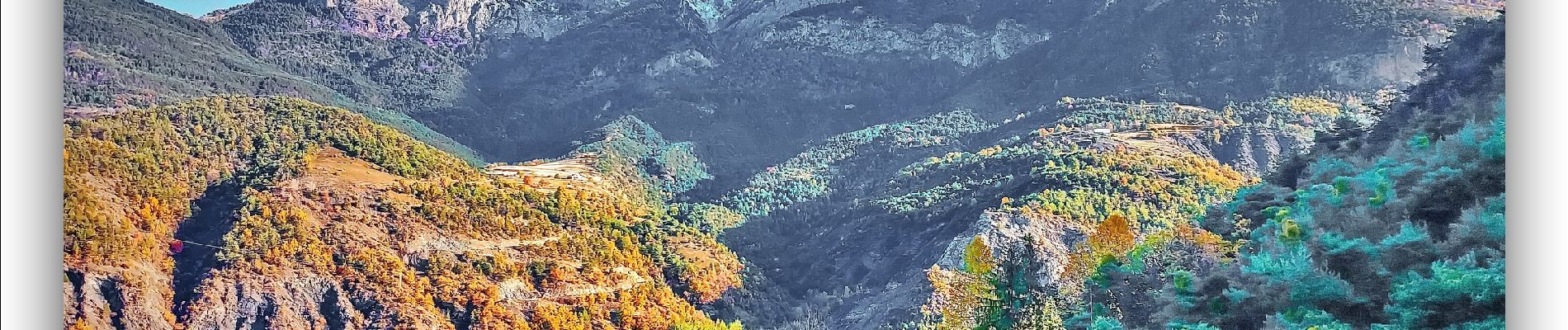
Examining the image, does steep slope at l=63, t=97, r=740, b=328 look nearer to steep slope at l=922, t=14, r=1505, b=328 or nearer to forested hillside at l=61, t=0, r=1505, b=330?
forested hillside at l=61, t=0, r=1505, b=330

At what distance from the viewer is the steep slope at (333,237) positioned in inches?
276

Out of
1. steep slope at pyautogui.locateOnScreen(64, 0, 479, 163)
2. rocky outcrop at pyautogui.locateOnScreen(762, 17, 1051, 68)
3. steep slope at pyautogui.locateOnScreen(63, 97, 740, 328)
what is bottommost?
steep slope at pyautogui.locateOnScreen(63, 97, 740, 328)

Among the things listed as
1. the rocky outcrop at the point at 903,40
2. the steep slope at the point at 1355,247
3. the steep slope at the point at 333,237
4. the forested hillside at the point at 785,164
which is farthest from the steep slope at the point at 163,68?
the steep slope at the point at 1355,247

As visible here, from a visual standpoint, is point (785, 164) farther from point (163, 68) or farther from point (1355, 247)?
point (1355, 247)

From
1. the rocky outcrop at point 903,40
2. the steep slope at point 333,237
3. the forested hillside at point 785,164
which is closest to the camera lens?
the forested hillside at point 785,164

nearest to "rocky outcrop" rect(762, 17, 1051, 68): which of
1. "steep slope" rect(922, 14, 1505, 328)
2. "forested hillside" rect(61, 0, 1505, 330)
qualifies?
"forested hillside" rect(61, 0, 1505, 330)

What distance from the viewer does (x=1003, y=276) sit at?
6391mm

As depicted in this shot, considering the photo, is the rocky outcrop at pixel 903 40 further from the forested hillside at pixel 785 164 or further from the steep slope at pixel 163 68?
the steep slope at pixel 163 68

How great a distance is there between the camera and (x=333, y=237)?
8.20m

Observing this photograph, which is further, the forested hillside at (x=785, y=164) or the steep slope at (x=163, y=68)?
the steep slope at (x=163, y=68)

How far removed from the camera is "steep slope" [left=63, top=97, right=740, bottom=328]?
7.01 m

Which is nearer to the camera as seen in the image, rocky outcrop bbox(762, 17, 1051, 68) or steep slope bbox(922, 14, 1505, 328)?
steep slope bbox(922, 14, 1505, 328)

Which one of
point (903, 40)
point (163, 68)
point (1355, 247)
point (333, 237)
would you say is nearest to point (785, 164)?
point (903, 40)

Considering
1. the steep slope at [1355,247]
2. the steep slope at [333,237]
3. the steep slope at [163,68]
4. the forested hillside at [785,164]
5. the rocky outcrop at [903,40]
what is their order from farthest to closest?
1. the rocky outcrop at [903,40]
2. the steep slope at [333,237]
3. the steep slope at [163,68]
4. the forested hillside at [785,164]
5. the steep slope at [1355,247]
